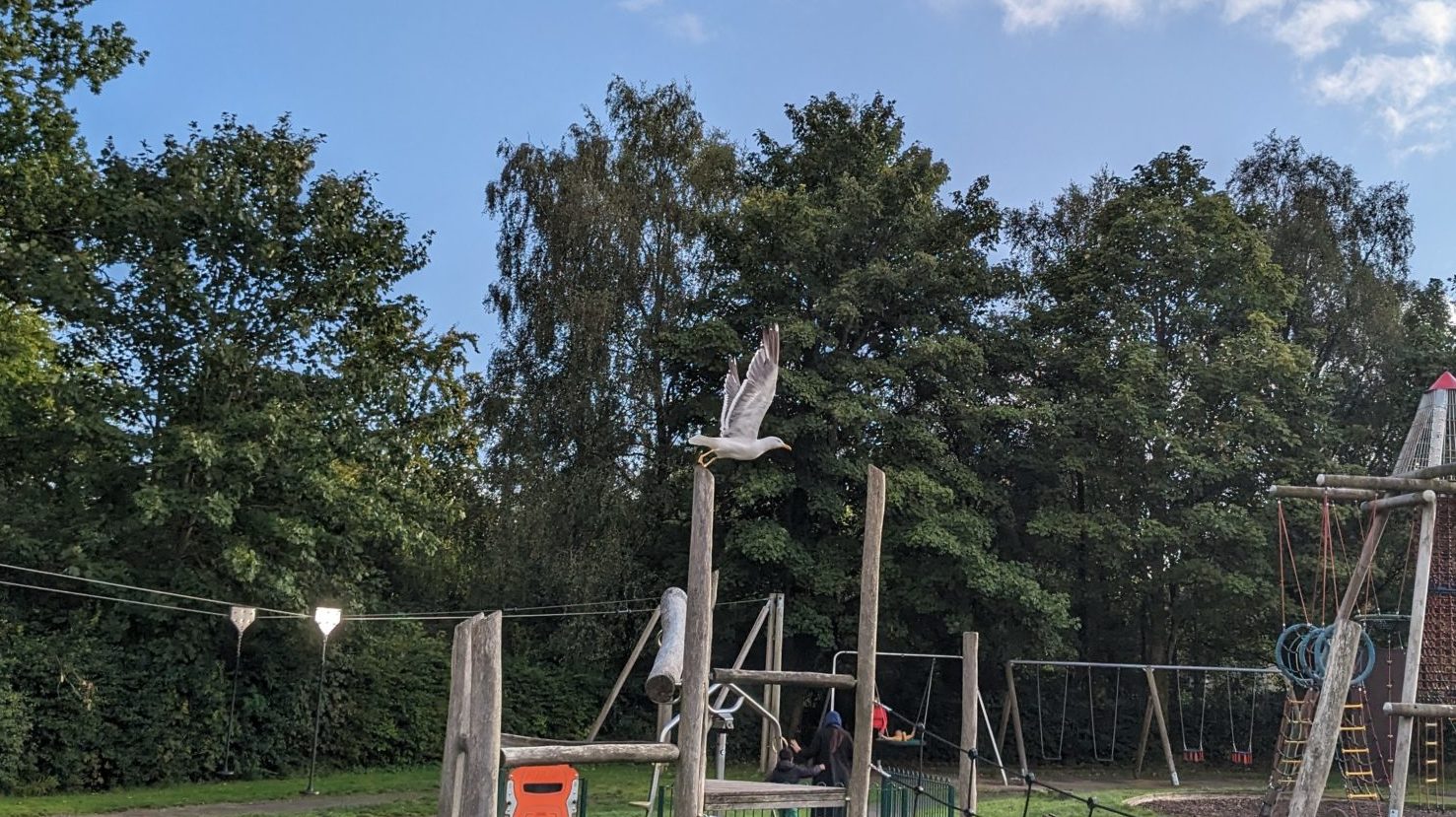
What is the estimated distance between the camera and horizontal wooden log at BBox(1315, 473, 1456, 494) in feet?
34.7

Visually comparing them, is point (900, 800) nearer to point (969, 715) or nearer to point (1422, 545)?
point (969, 715)

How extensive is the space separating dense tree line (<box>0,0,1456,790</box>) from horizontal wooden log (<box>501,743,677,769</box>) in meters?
9.95

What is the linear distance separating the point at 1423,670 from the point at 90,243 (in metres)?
16.0

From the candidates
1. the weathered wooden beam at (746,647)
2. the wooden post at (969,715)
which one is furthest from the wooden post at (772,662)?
the wooden post at (969,715)

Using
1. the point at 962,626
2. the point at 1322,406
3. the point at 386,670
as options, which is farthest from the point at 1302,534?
the point at 386,670

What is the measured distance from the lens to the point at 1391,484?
10.9 metres

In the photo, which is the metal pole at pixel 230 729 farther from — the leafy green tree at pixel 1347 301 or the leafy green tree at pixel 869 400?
the leafy green tree at pixel 1347 301

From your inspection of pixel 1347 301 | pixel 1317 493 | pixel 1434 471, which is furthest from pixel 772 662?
pixel 1347 301

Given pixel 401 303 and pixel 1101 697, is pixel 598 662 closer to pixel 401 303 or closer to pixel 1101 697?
pixel 401 303

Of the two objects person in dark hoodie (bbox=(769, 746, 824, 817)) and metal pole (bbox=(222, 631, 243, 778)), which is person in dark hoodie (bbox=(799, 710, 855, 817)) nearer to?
person in dark hoodie (bbox=(769, 746, 824, 817))

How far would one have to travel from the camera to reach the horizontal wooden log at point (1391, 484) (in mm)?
10562

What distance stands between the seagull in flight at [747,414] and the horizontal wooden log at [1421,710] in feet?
19.0

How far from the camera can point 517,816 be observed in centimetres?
630

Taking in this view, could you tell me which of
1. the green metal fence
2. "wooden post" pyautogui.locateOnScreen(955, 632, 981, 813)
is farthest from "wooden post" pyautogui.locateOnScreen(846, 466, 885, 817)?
"wooden post" pyautogui.locateOnScreen(955, 632, 981, 813)
